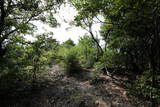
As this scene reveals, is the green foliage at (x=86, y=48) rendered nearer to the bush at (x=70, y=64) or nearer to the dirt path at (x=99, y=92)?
the bush at (x=70, y=64)

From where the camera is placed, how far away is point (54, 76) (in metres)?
8.55

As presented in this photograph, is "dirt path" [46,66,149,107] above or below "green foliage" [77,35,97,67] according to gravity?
below

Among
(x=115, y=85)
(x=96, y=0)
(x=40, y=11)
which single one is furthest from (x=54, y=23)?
(x=115, y=85)

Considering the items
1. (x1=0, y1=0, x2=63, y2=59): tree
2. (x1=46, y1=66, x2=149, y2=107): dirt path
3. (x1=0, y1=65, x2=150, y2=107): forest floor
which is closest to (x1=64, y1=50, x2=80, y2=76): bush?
(x1=46, y1=66, x2=149, y2=107): dirt path

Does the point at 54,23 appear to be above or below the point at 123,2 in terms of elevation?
above

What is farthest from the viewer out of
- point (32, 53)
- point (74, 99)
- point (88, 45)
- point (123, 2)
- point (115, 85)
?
point (88, 45)

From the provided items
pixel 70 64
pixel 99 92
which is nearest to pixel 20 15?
pixel 70 64

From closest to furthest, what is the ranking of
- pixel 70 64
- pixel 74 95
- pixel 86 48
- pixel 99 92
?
1. pixel 74 95
2. pixel 99 92
3. pixel 70 64
4. pixel 86 48

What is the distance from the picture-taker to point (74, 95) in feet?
19.1

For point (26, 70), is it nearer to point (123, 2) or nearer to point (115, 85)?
point (115, 85)

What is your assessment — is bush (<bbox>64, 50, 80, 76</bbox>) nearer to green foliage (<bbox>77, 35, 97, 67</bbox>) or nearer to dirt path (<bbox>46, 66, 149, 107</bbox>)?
dirt path (<bbox>46, 66, 149, 107</bbox>)

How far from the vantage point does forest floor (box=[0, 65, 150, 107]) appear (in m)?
5.31

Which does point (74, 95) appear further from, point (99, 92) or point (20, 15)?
point (20, 15)

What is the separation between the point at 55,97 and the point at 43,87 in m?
1.24
